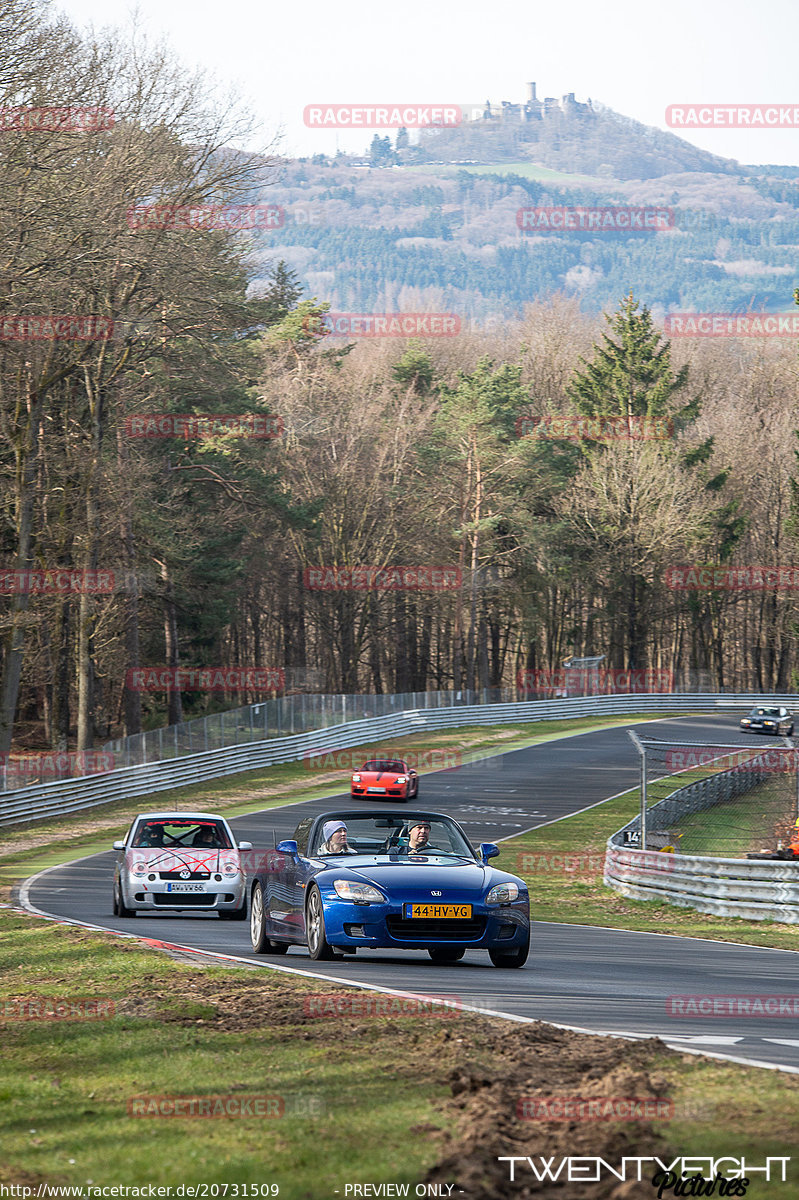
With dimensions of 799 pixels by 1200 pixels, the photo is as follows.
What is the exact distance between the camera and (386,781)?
134ft

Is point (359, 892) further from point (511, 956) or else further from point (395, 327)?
point (395, 327)

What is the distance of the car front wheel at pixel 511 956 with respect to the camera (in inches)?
478

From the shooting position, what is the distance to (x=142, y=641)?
57781 mm

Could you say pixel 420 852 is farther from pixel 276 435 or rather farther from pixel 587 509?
pixel 587 509

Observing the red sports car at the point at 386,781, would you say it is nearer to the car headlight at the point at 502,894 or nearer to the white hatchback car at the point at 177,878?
the white hatchback car at the point at 177,878

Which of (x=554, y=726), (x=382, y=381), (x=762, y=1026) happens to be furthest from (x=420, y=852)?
(x=382, y=381)

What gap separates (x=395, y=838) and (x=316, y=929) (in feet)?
4.02

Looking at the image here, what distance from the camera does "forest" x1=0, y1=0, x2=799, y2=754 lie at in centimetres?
3650

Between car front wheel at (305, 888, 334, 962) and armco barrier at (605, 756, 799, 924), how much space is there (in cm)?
983

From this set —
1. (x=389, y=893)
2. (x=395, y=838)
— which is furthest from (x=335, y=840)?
(x=389, y=893)

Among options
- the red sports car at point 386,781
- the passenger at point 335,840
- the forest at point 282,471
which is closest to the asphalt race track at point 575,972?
the passenger at point 335,840

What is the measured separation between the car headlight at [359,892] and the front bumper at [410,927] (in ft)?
0.13

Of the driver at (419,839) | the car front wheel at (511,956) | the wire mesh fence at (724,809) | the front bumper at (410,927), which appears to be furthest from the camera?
the wire mesh fence at (724,809)

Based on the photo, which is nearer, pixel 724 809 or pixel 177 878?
pixel 177 878
